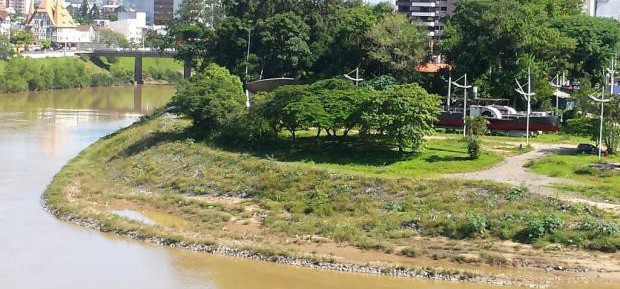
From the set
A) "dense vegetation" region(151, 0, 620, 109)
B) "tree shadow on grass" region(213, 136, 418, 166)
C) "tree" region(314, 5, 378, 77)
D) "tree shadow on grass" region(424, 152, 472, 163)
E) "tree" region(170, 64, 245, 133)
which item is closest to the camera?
"tree shadow on grass" region(424, 152, 472, 163)

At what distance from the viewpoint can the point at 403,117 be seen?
32.6 m

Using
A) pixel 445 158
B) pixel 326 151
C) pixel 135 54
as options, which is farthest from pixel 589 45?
pixel 135 54

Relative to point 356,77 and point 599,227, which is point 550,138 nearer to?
point 356,77

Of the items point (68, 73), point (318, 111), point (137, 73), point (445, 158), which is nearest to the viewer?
point (445, 158)

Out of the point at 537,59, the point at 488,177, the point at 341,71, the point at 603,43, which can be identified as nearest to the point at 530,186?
the point at 488,177

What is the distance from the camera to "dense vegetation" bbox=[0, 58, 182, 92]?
8125 centimetres

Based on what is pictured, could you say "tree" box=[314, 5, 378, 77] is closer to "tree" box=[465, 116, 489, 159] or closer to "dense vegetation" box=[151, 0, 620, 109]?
"dense vegetation" box=[151, 0, 620, 109]

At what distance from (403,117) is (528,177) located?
16.4ft

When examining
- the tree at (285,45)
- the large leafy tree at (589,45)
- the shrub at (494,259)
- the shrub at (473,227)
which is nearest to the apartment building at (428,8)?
the tree at (285,45)

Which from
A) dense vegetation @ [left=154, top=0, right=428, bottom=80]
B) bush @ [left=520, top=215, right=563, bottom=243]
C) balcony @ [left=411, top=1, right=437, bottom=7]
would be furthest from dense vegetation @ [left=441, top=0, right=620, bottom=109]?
balcony @ [left=411, top=1, right=437, bottom=7]

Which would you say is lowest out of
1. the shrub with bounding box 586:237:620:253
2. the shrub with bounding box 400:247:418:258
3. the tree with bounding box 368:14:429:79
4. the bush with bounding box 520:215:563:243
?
the shrub with bounding box 400:247:418:258

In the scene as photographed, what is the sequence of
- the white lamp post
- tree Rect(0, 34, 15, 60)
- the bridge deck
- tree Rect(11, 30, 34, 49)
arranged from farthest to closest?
tree Rect(11, 30, 34, 49), the bridge deck, tree Rect(0, 34, 15, 60), the white lamp post

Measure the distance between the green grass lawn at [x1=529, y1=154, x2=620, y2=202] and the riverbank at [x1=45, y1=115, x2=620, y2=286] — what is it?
1.64 meters

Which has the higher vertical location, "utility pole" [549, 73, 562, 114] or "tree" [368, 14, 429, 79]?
"tree" [368, 14, 429, 79]
